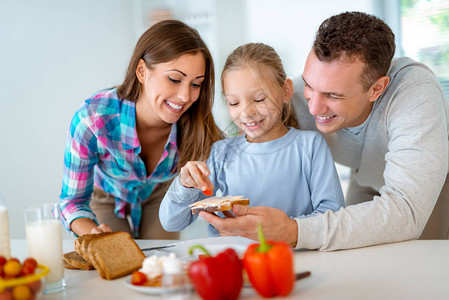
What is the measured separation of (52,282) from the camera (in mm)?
1113

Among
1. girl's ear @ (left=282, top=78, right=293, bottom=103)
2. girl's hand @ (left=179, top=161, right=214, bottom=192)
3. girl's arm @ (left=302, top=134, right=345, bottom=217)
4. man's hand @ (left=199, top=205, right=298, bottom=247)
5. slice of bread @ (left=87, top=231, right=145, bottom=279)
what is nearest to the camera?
slice of bread @ (left=87, top=231, right=145, bottom=279)

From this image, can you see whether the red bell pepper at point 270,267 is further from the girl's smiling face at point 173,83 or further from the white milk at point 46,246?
the girl's smiling face at point 173,83

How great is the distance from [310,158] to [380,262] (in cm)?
63

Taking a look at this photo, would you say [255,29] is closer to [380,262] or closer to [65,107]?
[65,107]

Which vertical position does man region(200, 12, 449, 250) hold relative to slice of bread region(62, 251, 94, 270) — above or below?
above

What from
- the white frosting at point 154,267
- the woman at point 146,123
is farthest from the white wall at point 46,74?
the white frosting at point 154,267

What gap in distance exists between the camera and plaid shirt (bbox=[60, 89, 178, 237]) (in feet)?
6.75

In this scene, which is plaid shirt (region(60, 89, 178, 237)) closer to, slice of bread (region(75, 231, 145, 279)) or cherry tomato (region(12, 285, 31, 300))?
slice of bread (region(75, 231, 145, 279))

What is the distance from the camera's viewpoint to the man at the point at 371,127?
1.35 m

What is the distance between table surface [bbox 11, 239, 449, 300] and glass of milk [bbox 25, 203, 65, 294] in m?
0.04

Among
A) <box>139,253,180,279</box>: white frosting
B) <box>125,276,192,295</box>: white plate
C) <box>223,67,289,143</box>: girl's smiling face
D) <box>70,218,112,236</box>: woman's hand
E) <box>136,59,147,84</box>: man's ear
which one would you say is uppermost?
<box>136,59,147,84</box>: man's ear

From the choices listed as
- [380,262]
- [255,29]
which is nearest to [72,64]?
[255,29]

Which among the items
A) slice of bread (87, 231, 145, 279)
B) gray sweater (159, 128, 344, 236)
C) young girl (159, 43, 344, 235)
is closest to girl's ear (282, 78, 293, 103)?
young girl (159, 43, 344, 235)

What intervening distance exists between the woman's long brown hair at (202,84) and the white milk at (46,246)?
3.22 ft
